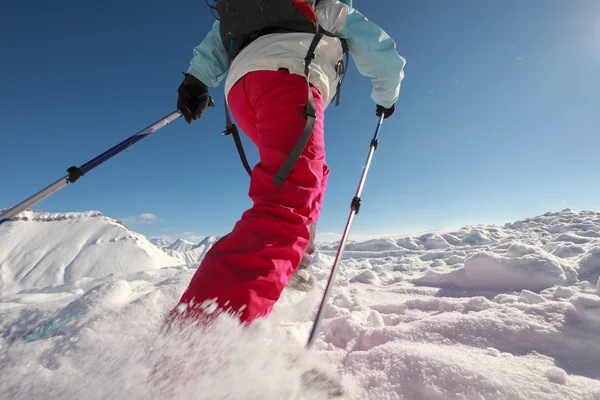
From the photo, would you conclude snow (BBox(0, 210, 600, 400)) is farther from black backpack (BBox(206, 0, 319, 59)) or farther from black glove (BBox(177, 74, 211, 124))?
black glove (BBox(177, 74, 211, 124))

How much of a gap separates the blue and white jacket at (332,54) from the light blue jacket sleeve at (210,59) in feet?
2.03

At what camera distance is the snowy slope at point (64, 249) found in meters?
39.3

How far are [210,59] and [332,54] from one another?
112 centimetres

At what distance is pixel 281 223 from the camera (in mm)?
946

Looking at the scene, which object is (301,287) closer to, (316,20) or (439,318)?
(439,318)

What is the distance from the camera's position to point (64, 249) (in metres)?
47.5

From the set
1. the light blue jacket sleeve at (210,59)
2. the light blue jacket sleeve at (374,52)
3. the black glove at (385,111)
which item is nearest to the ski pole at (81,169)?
the light blue jacket sleeve at (210,59)

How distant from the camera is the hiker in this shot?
79 cm

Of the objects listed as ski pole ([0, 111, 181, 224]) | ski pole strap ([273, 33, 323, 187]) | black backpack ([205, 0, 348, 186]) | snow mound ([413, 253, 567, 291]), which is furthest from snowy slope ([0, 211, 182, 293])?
ski pole strap ([273, 33, 323, 187])

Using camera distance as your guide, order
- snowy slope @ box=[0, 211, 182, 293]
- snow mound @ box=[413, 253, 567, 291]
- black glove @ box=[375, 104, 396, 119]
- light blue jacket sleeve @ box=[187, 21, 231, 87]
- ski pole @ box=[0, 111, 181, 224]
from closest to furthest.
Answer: snow mound @ box=[413, 253, 567, 291], ski pole @ box=[0, 111, 181, 224], light blue jacket sleeve @ box=[187, 21, 231, 87], black glove @ box=[375, 104, 396, 119], snowy slope @ box=[0, 211, 182, 293]

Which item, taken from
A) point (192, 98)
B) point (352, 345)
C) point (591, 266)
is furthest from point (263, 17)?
point (591, 266)

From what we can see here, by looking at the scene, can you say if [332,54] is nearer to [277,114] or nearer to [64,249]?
[277,114]

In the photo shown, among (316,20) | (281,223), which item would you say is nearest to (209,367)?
(281,223)

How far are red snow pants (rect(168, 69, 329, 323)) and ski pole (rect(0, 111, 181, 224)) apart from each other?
5.30ft
